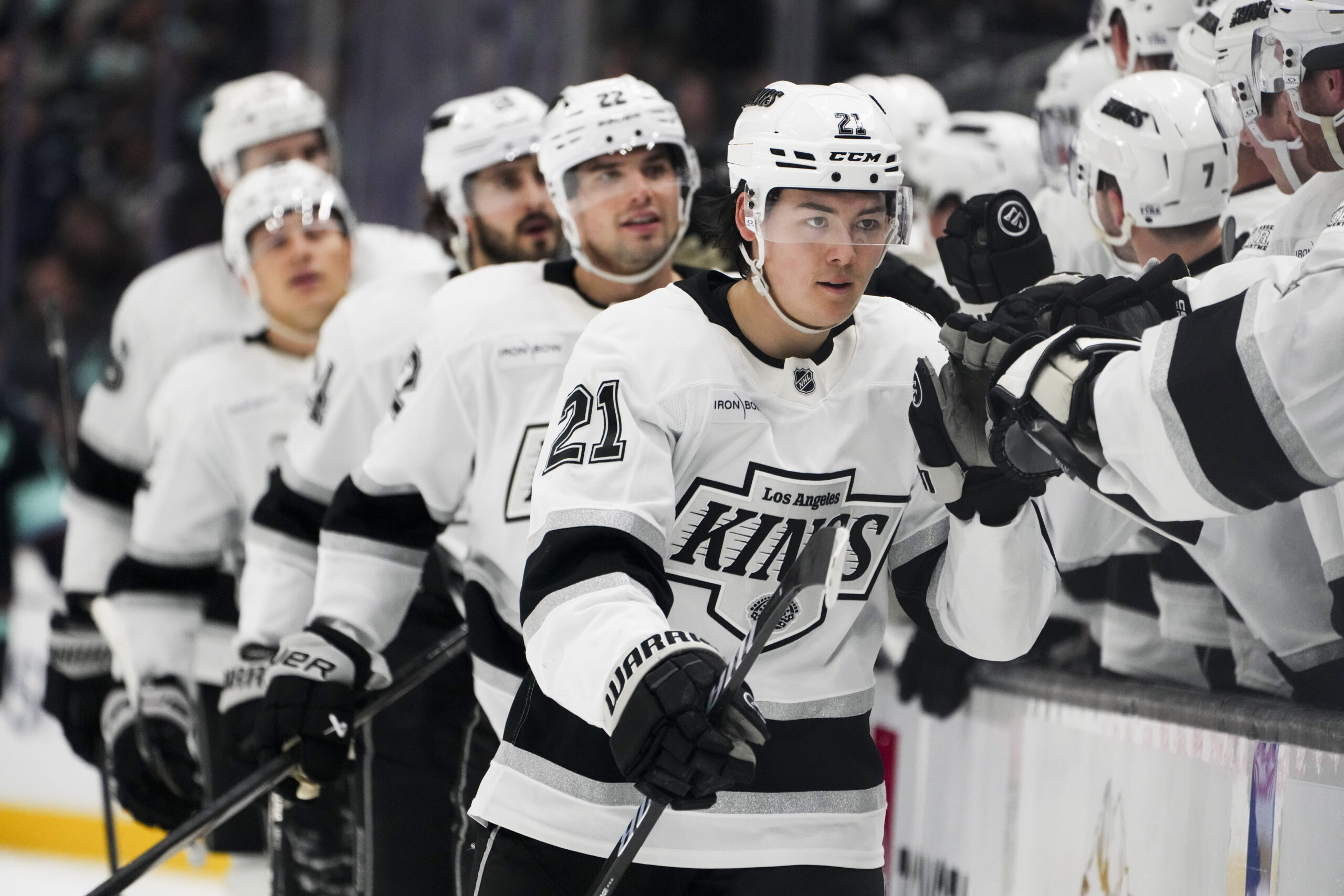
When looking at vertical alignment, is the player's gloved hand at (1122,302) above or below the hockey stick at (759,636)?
above

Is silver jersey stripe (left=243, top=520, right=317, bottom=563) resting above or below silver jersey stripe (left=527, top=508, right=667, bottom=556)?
below

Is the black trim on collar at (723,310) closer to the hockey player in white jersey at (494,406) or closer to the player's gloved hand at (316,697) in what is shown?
the hockey player in white jersey at (494,406)

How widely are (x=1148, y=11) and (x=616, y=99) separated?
1145 mm

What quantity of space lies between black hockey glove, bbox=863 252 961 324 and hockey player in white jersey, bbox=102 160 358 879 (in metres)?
1.38

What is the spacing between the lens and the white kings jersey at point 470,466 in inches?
105

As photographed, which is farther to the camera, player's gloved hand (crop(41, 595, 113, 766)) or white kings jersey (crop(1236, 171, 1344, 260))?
player's gloved hand (crop(41, 595, 113, 766))

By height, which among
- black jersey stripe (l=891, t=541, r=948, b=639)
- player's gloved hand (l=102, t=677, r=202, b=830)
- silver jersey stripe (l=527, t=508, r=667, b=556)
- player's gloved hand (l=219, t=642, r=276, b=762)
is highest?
silver jersey stripe (l=527, t=508, r=667, b=556)

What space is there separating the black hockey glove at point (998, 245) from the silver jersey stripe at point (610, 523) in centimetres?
61

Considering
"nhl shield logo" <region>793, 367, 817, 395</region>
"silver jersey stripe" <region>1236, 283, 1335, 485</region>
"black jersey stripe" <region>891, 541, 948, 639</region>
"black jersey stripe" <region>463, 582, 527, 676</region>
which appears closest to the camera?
"silver jersey stripe" <region>1236, 283, 1335, 485</region>

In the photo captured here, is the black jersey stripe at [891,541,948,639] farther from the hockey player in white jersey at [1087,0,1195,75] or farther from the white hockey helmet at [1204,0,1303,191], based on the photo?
the hockey player in white jersey at [1087,0,1195,75]

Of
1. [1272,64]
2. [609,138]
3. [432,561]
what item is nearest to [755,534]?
[1272,64]

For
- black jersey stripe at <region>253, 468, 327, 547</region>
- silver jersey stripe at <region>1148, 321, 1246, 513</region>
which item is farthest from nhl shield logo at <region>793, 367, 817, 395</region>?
black jersey stripe at <region>253, 468, 327, 547</region>

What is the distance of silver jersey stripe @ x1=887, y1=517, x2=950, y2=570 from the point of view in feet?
7.39

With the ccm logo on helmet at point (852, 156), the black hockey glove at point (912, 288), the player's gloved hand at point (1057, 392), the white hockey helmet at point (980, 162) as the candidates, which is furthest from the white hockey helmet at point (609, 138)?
the white hockey helmet at point (980, 162)
